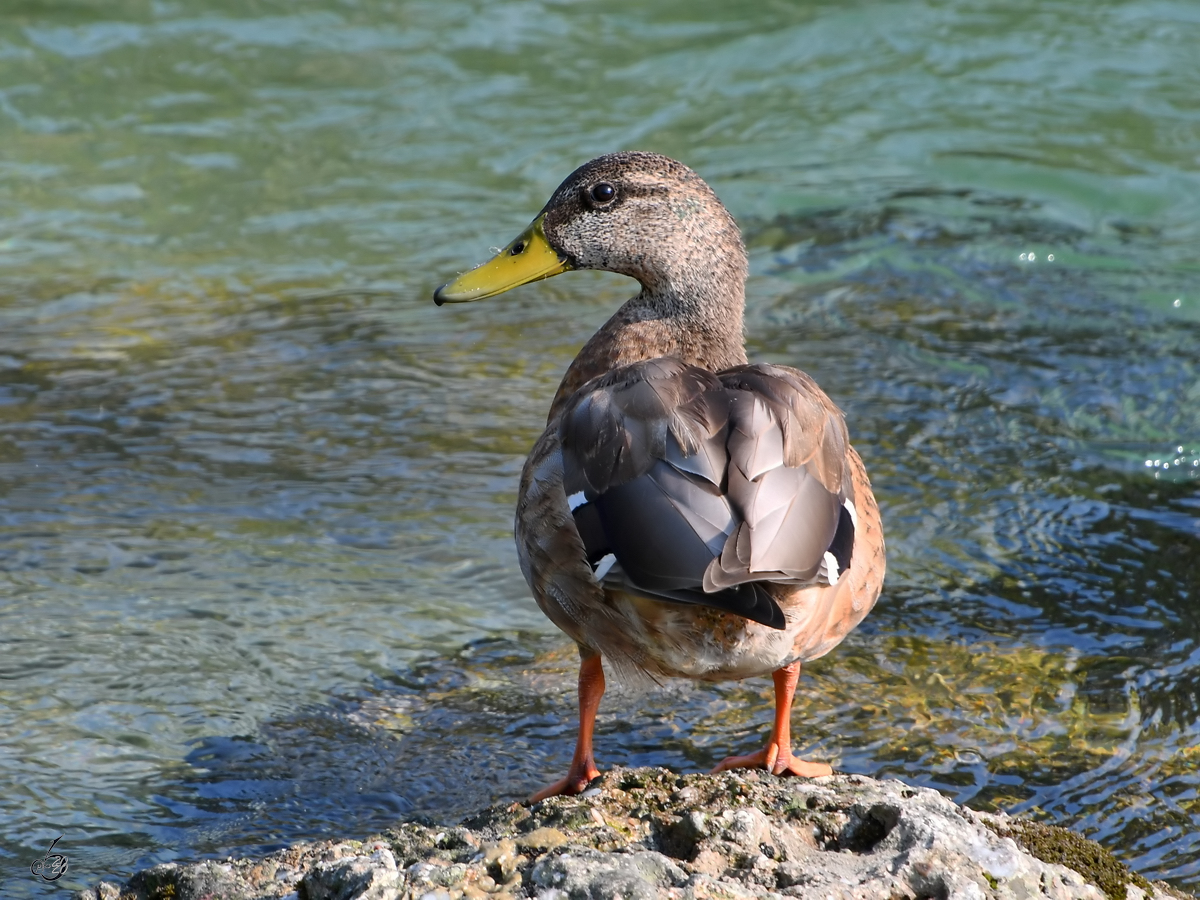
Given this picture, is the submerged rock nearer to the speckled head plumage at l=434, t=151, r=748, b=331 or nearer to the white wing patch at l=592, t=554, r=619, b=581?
the white wing patch at l=592, t=554, r=619, b=581

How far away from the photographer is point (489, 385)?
7121mm

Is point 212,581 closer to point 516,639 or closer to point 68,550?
point 68,550

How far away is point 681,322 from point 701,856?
2287 mm

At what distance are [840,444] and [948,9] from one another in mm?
9581

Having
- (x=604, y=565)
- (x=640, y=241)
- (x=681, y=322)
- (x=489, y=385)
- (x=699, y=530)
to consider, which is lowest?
(x=489, y=385)

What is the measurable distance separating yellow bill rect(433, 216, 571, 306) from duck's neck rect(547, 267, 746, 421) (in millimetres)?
287

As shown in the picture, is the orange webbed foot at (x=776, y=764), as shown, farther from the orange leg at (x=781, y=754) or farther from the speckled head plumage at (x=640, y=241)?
the speckled head plumage at (x=640, y=241)

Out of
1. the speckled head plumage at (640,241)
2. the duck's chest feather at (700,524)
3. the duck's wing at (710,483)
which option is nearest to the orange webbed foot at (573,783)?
the duck's chest feather at (700,524)

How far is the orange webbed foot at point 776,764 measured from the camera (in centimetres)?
372

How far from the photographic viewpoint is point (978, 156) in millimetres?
10188

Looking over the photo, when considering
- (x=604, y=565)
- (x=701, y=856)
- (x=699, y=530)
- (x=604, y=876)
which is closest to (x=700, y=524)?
(x=699, y=530)

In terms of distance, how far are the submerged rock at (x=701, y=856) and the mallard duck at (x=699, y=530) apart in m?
0.41

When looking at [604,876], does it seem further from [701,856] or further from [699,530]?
[699,530]

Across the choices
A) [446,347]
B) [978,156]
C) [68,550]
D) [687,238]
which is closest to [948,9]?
[978,156]
